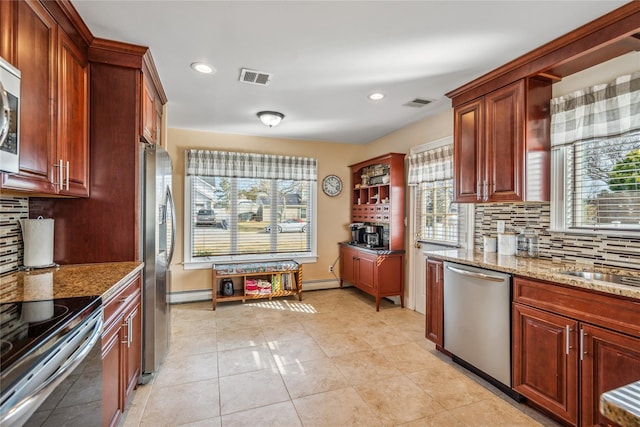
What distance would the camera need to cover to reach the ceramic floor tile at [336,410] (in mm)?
1927

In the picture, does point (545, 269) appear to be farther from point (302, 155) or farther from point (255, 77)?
point (302, 155)

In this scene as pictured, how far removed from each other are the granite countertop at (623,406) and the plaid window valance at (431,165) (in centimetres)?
297

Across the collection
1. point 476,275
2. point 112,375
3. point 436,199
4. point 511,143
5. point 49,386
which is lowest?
point 112,375

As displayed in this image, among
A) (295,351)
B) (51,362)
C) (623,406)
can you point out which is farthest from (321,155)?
(623,406)

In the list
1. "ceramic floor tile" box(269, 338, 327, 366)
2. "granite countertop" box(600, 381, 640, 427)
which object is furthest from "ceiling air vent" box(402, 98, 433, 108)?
"granite countertop" box(600, 381, 640, 427)

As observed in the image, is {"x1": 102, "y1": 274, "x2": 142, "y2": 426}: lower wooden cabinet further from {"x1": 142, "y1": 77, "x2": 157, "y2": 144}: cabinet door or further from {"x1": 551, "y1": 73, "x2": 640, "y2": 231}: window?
{"x1": 551, "y1": 73, "x2": 640, "y2": 231}: window

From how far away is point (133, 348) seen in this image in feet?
6.84

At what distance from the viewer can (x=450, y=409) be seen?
6.75 ft

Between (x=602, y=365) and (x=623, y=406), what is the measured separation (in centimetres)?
137

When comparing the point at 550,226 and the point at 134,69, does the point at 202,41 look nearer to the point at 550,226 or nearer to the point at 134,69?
the point at 134,69

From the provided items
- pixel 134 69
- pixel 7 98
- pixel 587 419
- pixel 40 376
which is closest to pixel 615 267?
pixel 587 419

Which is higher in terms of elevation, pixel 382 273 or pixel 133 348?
pixel 382 273

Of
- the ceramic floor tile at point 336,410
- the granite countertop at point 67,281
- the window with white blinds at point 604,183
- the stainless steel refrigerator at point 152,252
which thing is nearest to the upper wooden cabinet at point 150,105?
the stainless steel refrigerator at point 152,252

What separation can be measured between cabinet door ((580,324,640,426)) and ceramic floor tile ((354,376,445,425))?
0.80 m
